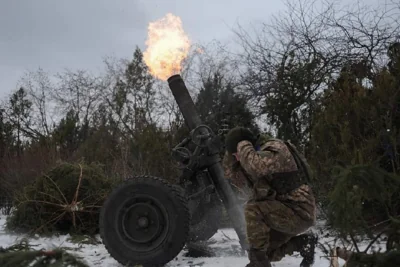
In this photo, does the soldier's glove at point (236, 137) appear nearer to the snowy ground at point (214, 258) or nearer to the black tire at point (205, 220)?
the snowy ground at point (214, 258)

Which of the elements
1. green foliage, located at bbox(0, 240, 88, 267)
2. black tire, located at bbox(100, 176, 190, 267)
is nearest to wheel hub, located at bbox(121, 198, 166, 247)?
black tire, located at bbox(100, 176, 190, 267)

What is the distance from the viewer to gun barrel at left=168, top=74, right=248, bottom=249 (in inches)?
212

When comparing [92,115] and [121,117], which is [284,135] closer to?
[121,117]

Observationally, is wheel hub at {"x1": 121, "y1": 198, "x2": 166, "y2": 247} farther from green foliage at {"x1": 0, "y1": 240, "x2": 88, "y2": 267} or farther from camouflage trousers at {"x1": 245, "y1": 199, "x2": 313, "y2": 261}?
green foliage at {"x1": 0, "y1": 240, "x2": 88, "y2": 267}

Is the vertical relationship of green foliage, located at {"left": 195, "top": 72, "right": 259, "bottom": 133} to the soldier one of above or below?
above

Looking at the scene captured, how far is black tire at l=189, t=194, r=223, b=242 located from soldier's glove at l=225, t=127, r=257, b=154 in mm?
1403

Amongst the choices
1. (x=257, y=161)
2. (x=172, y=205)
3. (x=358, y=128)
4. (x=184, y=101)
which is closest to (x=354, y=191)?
(x=257, y=161)

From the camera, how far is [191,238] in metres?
5.93

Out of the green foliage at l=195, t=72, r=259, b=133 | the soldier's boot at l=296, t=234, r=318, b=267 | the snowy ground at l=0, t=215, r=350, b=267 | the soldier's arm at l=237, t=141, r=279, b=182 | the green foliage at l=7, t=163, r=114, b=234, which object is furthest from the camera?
the green foliage at l=195, t=72, r=259, b=133

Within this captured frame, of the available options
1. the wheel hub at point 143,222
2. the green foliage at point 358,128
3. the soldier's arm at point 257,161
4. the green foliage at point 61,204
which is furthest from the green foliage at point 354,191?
the green foliage at point 61,204

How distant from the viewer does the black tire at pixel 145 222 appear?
514cm

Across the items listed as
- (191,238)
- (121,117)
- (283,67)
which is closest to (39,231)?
(191,238)

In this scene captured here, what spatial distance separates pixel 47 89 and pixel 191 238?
99.8ft

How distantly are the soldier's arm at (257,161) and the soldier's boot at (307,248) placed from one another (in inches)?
36.4
